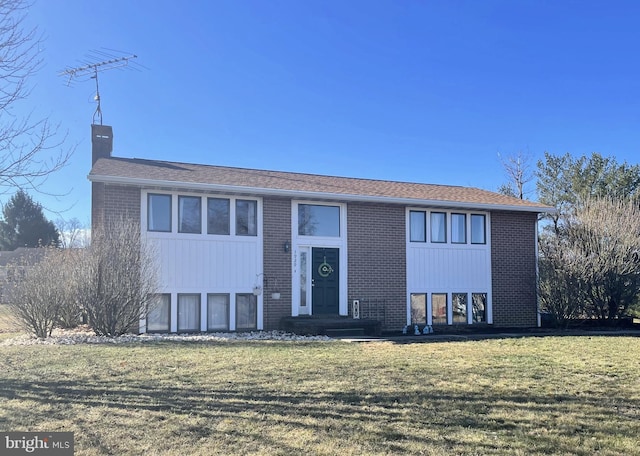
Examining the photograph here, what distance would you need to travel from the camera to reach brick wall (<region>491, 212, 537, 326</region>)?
16.5 metres

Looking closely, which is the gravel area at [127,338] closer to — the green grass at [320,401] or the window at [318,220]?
the green grass at [320,401]

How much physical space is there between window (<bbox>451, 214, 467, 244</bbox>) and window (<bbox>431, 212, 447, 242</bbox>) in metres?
0.28

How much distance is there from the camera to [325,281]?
47.5 feet

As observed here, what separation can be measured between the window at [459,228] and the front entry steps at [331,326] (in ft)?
13.4

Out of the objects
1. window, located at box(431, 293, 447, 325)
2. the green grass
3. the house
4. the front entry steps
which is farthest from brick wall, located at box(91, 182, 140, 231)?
window, located at box(431, 293, 447, 325)

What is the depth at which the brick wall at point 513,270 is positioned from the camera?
54.1 feet

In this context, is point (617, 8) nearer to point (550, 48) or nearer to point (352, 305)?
A: point (550, 48)

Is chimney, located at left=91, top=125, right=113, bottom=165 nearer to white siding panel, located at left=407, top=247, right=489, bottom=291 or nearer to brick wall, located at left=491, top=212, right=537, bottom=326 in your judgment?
white siding panel, located at left=407, top=247, right=489, bottom=291

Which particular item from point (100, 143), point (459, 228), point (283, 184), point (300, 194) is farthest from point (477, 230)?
point (100, 143)

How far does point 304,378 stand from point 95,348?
4.51m

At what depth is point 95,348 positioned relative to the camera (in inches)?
362

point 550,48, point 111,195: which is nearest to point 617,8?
point 550,48

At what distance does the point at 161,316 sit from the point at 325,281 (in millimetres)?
4332

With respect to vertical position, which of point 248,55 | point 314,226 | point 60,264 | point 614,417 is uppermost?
point 248,55
